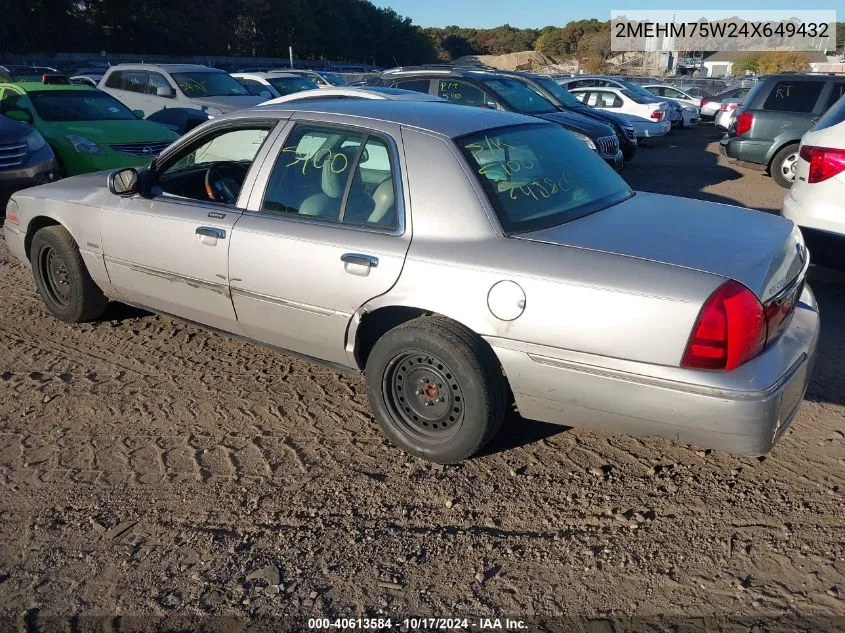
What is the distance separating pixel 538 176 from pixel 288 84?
15225 millimetres

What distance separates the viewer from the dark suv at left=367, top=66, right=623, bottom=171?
1121 cm

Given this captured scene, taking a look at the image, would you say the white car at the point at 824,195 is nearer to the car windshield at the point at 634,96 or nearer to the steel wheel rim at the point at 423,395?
the steel wheel rim at the point at 423,395

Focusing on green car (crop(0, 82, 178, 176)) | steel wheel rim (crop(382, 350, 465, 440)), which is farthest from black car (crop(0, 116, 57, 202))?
steel wheel rim (crop(382, 350, 465, 440))

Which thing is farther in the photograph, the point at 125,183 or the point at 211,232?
the point at 125,183

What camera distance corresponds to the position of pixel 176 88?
14008mm

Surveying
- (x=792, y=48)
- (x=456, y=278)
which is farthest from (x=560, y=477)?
(x=792, y=48)

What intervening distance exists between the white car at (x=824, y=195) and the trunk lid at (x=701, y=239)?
1.67 metres

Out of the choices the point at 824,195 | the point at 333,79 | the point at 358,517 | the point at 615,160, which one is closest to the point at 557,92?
the point at 615,160

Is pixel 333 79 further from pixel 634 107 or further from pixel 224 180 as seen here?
pixel 224 180

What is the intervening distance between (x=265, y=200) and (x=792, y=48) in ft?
206

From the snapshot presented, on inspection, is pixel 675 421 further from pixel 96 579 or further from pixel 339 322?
pixel 96 579

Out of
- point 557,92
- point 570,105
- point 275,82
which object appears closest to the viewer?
point 570,105

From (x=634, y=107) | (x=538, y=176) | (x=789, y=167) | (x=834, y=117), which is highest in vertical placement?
(x=834, y=117)

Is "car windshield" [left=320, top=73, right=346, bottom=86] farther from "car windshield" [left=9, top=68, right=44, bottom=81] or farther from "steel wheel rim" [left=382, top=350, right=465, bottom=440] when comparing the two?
"steel wheel rim" [left=382, top=350, right=465, bottom=440]
